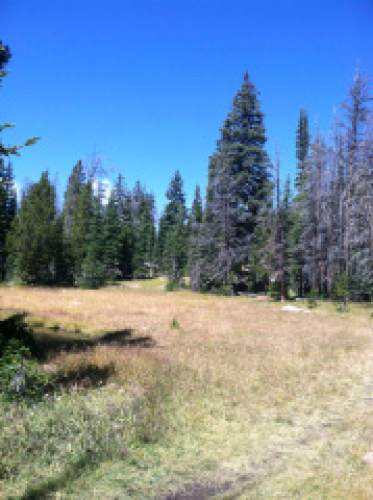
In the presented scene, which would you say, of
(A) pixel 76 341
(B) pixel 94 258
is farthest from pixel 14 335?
(B) pixel 94 258

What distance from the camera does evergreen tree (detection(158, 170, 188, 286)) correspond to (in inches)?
2245

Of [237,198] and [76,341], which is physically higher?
[237,198]

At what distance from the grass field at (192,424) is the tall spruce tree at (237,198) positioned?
23501 mm

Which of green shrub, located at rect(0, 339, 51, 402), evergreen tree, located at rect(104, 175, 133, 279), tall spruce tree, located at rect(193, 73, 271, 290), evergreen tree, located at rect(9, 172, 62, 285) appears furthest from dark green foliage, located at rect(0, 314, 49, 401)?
evergreen tree, located at rect(104, 175, 133, 279)

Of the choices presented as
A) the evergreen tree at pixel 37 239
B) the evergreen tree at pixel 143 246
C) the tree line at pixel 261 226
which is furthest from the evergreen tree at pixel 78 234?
the evergreen tree at pixel 143 246

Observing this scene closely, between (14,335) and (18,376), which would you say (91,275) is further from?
(18,376)

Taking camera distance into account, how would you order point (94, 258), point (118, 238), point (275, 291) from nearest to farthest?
point (275, 291)
point (94, 258)
point (118, 238)

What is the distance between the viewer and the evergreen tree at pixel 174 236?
2245 inches

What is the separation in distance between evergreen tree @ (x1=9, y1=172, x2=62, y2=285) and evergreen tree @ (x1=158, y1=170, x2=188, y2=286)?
1350 cm

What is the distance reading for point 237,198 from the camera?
36125mm

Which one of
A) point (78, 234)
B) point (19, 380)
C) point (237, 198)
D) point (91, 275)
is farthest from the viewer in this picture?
point (78, 234)

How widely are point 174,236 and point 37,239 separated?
80.7ft

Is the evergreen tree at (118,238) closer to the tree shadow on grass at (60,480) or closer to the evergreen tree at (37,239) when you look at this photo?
the evergreen tree at (37,239)

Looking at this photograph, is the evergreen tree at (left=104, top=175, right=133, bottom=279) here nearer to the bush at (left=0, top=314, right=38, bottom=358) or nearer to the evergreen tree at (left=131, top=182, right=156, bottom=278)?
the evergreen tree at (left=131, top=182, right=156, bottom=278)
